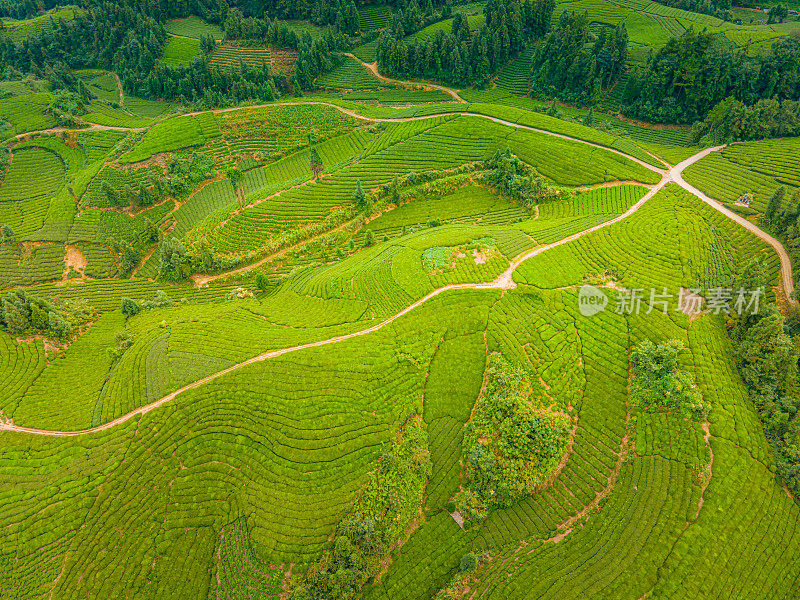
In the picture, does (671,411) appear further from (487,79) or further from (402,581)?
(487,79)

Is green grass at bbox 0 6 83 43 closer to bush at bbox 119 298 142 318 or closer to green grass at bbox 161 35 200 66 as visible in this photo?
green grass at bbox 161 35 200 66

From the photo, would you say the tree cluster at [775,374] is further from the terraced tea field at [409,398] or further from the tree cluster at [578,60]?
the tree cluster at [578,60]

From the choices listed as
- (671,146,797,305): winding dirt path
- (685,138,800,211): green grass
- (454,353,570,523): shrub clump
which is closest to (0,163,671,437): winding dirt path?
(454,353,570,523): shrub clump

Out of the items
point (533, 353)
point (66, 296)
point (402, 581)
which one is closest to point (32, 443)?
point (66, 296)

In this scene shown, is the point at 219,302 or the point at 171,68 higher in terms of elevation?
the point at 171,68

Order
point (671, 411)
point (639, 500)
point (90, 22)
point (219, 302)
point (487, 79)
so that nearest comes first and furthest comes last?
point (639, 500)
point (671, 411)
point (219, 302)
point (487, 79)
point (90, 22)

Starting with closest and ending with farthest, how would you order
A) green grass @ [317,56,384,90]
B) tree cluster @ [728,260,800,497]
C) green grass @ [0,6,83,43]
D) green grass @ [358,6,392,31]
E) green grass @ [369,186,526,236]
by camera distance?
1. tree cluster @ [728,260,800,497]
2. green grass @ [369,186,526,236]
3. green grass @ [317,56,384,90]
4. green grass @ [0,6,83,43]
5. green grass @ [358,6,392,31]

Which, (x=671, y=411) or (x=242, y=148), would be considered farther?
(x=242, y=148)

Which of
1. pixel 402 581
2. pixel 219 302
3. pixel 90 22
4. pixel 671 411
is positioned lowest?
pixel 402 581
